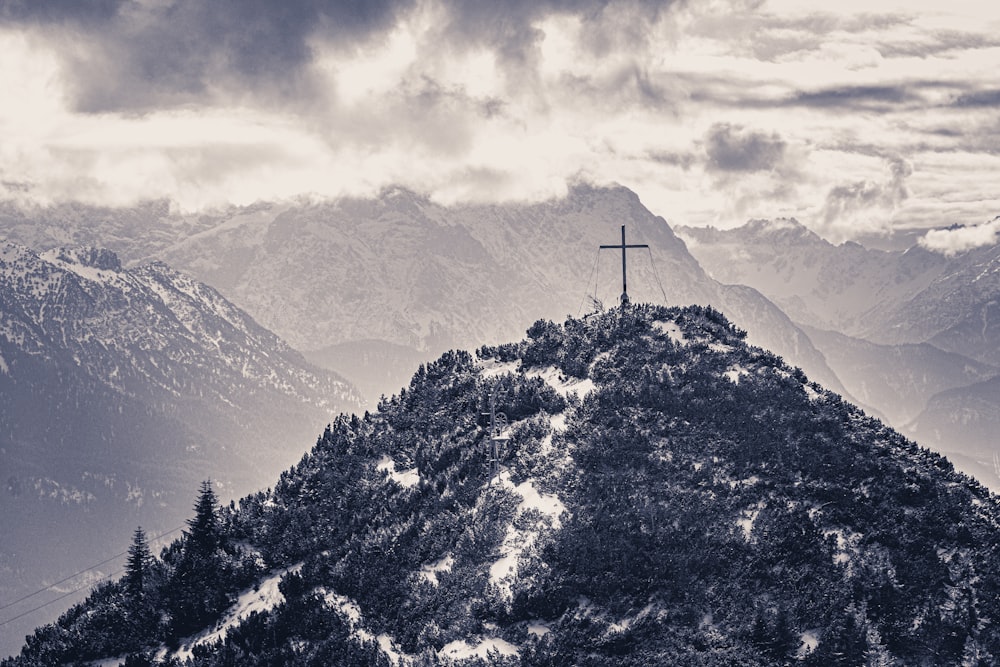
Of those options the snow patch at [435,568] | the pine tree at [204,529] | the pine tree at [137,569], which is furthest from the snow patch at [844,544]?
the pine tree at [137,569]

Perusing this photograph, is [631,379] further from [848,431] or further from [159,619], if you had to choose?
[159,619]

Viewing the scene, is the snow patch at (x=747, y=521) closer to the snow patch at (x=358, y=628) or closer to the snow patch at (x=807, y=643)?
the snow patch at (x=807, y=643)

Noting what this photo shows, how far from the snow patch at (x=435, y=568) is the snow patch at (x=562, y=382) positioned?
33.6m

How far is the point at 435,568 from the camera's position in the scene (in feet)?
490

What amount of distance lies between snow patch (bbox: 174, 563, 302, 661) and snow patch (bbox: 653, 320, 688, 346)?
206ft

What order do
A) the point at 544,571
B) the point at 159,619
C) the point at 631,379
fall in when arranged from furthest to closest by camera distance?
the point at 631,379, the point at 159,619, the point at 544,571

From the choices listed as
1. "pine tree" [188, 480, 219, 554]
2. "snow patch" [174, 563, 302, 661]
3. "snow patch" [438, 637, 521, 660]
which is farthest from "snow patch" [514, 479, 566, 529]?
"pine tree" [188, 480, 219, 554]

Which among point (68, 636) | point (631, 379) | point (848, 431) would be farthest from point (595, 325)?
point (68, 636)

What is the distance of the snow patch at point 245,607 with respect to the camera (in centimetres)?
14875

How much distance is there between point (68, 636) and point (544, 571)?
2463 inches

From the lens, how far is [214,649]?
477ft

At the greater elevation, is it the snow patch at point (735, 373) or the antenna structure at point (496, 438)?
the snow patch at point (735, 373)

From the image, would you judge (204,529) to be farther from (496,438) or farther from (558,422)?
(558,422)

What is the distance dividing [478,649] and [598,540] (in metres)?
19.1
